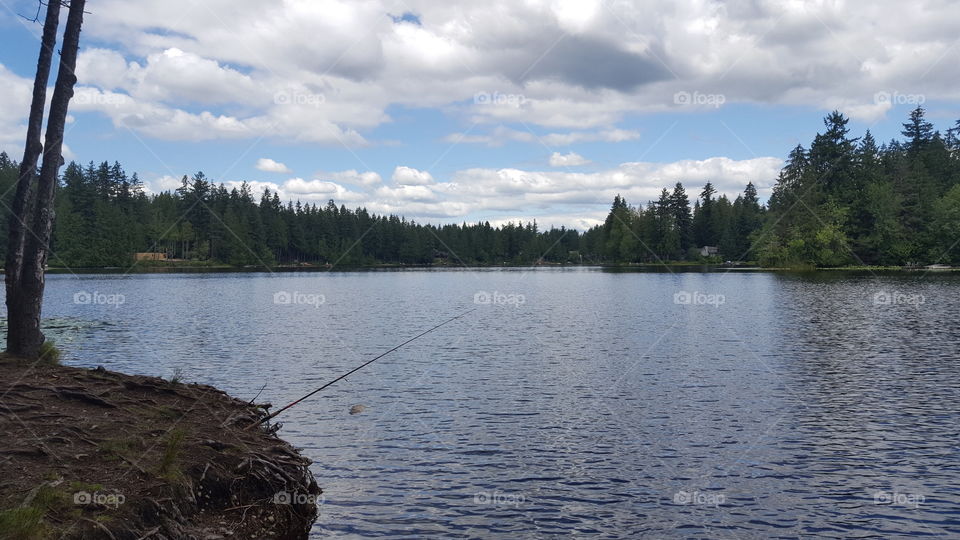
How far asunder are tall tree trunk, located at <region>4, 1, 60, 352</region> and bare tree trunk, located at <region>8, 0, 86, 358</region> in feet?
0.53

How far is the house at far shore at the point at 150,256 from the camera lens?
600 feet

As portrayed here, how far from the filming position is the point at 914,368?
93.1 ft

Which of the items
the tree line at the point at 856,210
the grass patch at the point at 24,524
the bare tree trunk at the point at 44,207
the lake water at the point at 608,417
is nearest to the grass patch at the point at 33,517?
the grass patch at the point at 24,524

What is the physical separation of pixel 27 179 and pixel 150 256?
193m

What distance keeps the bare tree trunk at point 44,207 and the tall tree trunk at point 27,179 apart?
0.53 feet

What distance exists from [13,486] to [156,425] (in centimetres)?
378

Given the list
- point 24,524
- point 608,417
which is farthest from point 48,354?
point 608,417

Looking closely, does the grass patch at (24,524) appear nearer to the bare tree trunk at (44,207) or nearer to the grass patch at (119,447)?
the grass patch at (119,447)

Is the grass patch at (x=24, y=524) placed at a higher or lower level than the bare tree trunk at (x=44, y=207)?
lower

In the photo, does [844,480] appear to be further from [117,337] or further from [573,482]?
[117,337]

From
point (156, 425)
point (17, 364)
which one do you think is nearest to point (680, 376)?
point (156, 425)

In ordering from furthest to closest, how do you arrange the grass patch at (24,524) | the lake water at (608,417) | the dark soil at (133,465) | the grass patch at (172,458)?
the lake water at (608,417)
the grass patch at (172,458)
the dark soil at (133,465)
the grass patch at (24,524)

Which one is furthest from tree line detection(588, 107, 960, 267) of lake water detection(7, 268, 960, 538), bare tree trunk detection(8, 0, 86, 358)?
bare tree trunk detection(8, 0, 86, 358)

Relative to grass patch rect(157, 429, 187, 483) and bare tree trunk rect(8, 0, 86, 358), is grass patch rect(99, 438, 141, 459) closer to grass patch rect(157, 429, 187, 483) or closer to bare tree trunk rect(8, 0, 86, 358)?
grass patch rect(157, 429, 187, 483)
